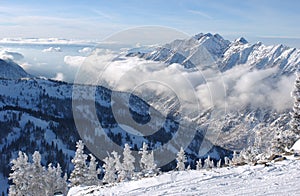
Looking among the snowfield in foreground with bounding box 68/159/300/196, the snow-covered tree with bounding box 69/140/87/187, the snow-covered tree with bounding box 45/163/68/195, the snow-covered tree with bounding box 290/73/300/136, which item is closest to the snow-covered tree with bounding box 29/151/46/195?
the snow-covered tree with bounding box 45/163/68/195

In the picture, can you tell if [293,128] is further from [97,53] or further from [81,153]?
[81,153]

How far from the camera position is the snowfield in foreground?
662 inches

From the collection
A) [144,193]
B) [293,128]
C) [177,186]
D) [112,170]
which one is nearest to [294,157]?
[177,186]

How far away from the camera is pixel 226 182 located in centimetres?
1880

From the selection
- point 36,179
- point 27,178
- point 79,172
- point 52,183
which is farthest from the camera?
point 52,183

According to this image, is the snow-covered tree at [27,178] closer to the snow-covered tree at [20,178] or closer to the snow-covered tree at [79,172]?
the snow-covered tree at [20,178]

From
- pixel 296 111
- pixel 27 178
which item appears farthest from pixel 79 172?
pixel 296 111

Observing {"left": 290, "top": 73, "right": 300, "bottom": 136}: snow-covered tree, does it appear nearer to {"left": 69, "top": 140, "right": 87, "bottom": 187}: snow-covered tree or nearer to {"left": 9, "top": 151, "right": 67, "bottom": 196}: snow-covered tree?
{"left": 69, "top": 140, "right": 87, "bottom": 187}: snow-covered tree

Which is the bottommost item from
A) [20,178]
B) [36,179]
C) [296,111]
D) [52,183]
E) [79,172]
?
[52,183]

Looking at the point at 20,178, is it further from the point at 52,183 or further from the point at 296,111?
the point at 296,111

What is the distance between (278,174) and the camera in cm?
1906

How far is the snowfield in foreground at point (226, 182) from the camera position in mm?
16809

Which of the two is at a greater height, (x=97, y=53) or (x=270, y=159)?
(x=97, y=53)

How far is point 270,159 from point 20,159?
44465mm
